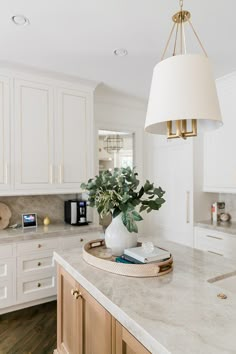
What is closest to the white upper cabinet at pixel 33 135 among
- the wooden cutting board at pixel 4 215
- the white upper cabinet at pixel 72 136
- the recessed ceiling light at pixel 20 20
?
the white upper cabinet at pixel 72 136

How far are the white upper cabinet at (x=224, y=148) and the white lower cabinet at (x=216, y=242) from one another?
20.8 inches

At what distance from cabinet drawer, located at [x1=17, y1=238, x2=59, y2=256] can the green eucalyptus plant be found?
1.36 meters

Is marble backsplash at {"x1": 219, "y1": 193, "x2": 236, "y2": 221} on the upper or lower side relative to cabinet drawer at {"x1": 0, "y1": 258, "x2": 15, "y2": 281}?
upper

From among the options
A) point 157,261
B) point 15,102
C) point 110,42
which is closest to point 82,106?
point 15,102

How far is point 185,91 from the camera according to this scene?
1.13 meters

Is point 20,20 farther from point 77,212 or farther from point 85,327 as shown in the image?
point 85,327

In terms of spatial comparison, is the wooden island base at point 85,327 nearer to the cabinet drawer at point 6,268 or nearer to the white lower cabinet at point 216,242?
the cabinet drawer at point 6,268

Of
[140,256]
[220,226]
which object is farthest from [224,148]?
[140,256]

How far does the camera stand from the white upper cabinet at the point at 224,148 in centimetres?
301

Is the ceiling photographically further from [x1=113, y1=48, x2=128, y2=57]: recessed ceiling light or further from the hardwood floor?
the hardwood floor

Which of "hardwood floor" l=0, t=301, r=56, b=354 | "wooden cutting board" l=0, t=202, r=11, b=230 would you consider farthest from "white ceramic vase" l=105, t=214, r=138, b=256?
"wooden cutting board" l=0, t=202, r=11, b=230

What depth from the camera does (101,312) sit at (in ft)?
4.00

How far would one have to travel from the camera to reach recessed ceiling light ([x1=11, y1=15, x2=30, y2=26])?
190 cm

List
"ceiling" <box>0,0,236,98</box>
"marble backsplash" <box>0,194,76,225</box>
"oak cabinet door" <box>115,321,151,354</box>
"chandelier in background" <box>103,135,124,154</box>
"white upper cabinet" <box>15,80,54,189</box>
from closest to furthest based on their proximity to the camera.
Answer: "oak cabinet door" <box>115,321,151,354</box>, "ceiling" <box>0,0,236,98</box>, "white upper cabinet" <box>15,80,54,189</box>, "marble backsplash" <box>0,194,76,225</box>, "chandelier in background" <box>103,135,124,154</box>
